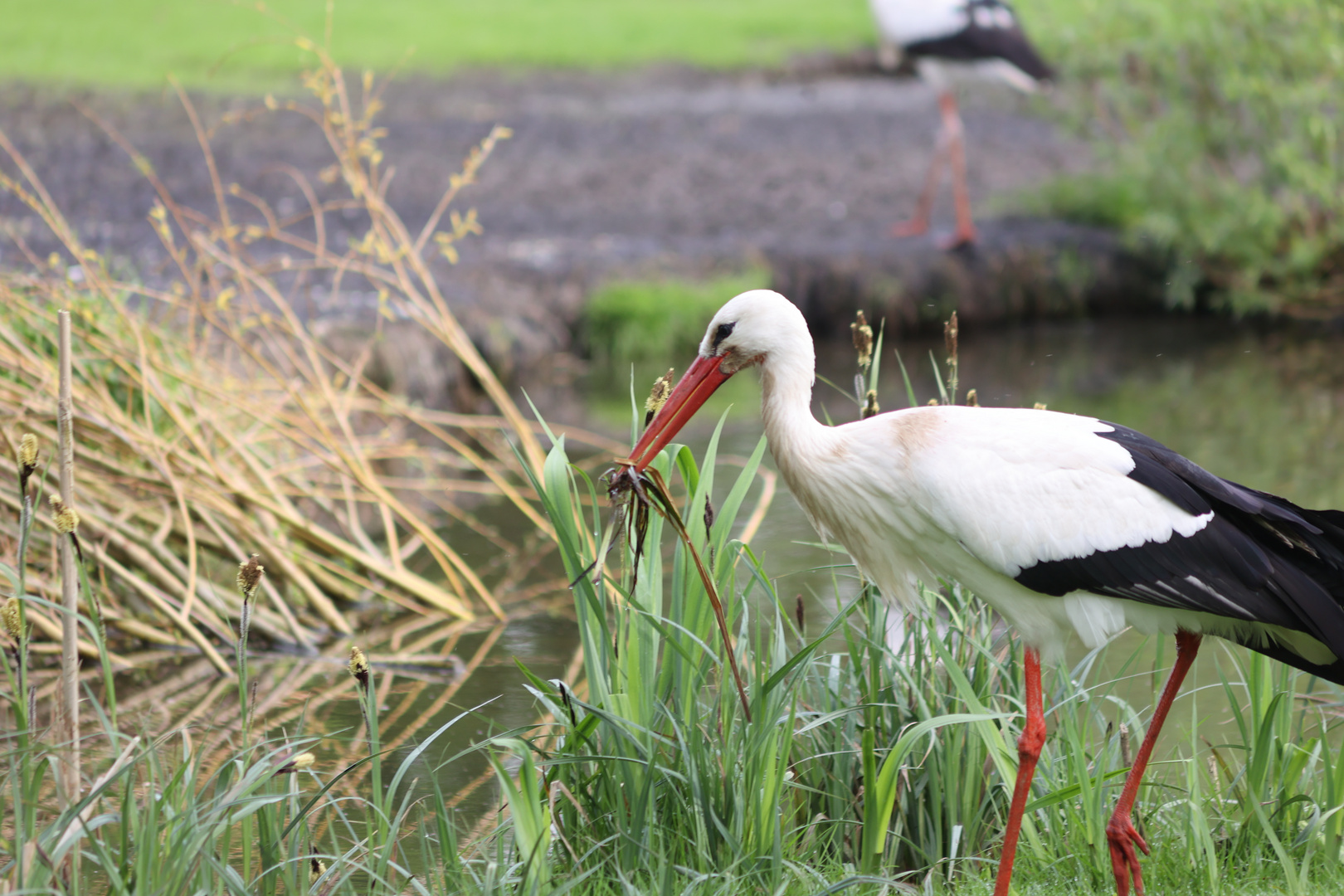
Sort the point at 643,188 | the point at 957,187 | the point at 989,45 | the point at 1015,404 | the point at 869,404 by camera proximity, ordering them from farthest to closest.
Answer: the point at 643,188 < the point at 989,45 < the point at 957,187 < the point at 1015,404 < the point at 869,404

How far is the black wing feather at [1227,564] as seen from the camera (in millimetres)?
2750

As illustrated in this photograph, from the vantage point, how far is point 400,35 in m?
18.5

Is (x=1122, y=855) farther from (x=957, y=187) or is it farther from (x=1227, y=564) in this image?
(x=957, y=187)

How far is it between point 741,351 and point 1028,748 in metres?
Answer: 1.02

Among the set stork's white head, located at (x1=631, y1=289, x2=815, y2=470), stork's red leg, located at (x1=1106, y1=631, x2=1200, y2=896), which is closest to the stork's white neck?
stork's white head, located at (x1=631, y1=289, x2=815, y2=470)

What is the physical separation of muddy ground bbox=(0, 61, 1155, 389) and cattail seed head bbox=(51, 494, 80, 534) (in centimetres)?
563

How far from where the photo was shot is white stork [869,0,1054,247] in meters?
10.4

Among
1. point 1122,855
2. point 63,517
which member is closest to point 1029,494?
point 1122,855

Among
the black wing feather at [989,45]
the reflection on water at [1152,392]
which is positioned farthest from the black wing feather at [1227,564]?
the black wing feather at [989,45]

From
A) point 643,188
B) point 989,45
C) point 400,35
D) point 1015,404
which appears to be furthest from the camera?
point 400,35

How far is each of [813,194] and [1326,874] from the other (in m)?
9.73

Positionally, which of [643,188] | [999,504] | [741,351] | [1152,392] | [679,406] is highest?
[741,351]

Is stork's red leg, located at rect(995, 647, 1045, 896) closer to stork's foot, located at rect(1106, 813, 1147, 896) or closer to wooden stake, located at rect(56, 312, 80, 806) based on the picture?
stork's foot, located at rect(1106, 813, 1147, 896)

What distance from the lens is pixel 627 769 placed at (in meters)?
2.79
